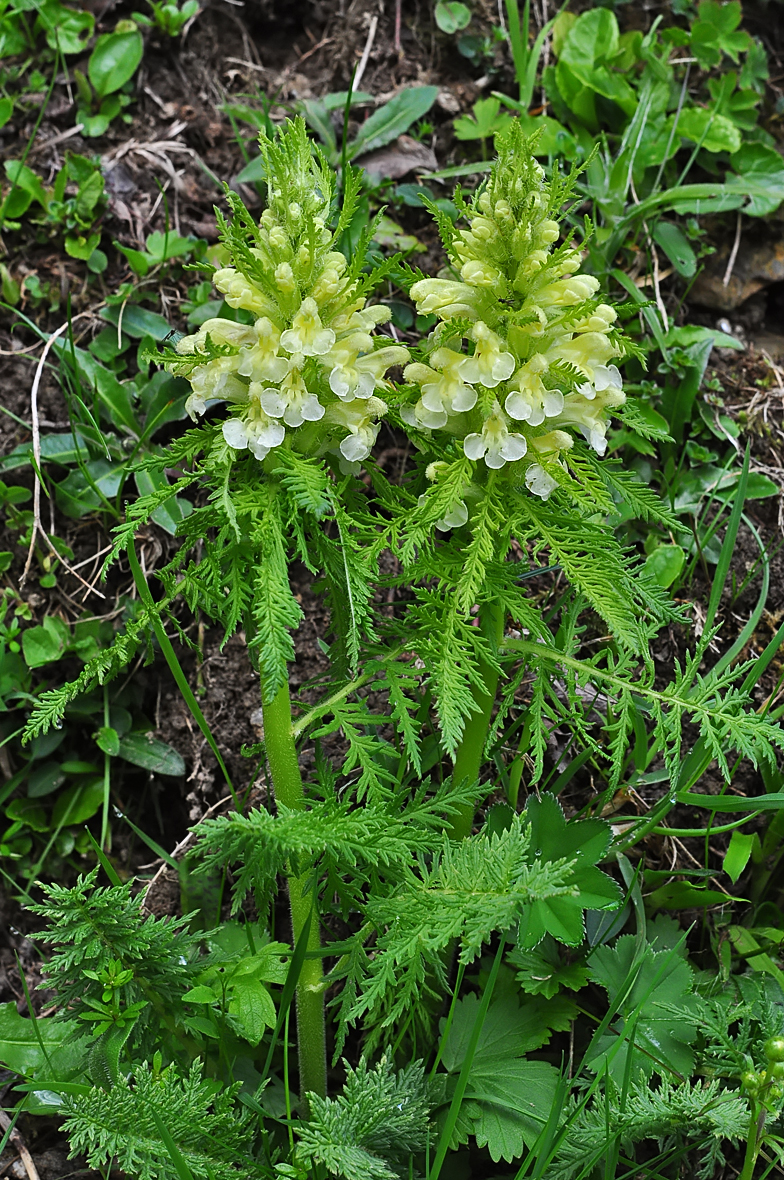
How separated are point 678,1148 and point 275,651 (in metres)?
1.33

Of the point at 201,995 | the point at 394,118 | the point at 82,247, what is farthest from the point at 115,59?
the point at 201,995

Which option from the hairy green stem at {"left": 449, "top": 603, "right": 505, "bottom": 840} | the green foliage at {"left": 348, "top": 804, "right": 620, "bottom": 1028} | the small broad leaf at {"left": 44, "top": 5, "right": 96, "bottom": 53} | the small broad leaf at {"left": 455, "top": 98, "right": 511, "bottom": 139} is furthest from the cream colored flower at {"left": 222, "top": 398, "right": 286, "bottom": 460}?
the small broad leaf at {"left": 44, "top": 5, "right": 96, "bottom": 53}

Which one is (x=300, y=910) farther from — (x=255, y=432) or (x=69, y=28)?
(x=69, y=28)

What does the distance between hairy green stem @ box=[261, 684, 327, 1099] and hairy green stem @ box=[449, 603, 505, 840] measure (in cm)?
34

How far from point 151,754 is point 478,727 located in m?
1.14

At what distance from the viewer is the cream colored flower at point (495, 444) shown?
1.93m

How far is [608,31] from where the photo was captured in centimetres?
341

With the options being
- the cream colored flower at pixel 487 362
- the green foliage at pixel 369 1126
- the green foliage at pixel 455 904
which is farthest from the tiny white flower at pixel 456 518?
the green foliage at pixel 369 1126

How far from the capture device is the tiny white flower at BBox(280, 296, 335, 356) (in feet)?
6.06

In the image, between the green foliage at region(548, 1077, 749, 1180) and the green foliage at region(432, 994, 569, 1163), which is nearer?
the green foliage at region(548, 1077, 749, 1180)

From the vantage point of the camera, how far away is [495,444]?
1.94m

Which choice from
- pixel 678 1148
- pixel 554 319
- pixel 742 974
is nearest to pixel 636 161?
pixel 554 319

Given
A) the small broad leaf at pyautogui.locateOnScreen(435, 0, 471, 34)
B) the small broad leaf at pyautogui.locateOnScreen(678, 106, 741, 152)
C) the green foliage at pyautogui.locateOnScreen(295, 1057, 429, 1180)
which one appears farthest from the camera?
the small broad leaf at pyautogui.locateOnScreen(435, 0, 471, 34)

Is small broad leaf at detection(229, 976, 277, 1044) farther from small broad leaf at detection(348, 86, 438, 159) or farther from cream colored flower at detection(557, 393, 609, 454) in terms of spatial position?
small broad leaf at detection(348, 86, 438, 159)
